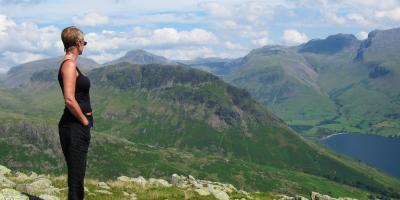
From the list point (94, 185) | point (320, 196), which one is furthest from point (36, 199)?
point (320, 196)

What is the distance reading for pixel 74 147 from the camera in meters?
13.2

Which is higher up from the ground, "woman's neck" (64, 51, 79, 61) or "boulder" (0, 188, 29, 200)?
"woman's neck" (64, 51, 79, 61)

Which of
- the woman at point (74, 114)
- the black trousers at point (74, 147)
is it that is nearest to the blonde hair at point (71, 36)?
the woman at point (74, 114)

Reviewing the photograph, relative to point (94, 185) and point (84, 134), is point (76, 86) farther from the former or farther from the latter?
point (94, 185)

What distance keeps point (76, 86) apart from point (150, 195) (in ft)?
36.8

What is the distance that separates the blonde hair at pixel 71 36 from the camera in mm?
13445

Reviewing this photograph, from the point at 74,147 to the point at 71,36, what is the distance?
3.33m

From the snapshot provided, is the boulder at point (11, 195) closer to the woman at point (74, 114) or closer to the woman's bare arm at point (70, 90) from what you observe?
the woman at point (74, 114)

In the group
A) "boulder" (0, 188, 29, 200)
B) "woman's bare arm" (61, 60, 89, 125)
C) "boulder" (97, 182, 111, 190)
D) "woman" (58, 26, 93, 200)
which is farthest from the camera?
"boulder" (97, 182, 111, 190)

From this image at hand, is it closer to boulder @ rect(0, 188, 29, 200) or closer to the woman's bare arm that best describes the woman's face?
the woman's bare arm

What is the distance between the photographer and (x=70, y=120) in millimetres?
13289

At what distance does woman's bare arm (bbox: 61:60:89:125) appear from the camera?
41.7 ft

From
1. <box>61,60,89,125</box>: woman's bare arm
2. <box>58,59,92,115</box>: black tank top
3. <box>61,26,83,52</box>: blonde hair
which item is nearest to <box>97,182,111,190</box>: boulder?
<box>58,59,92,115</box>: black tank top

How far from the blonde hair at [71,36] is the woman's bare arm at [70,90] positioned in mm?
718
